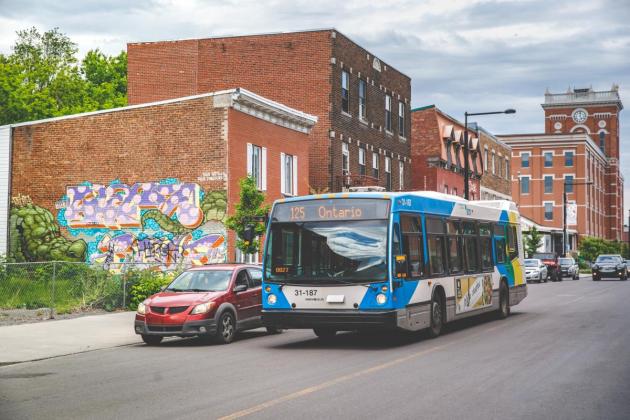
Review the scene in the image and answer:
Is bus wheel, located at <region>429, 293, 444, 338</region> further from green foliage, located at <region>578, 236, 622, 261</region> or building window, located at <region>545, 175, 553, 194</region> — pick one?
building window, located at <region>545, 175, 553, 194</region>

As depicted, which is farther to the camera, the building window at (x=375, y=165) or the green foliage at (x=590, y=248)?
the green foliage at (x=590, y=248)

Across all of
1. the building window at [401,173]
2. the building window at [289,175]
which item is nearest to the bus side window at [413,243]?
the building window at [289,175]

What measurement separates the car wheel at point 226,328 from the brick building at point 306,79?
1924 cm

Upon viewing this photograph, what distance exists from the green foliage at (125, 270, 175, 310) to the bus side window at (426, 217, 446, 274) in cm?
918

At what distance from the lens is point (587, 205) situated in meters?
113

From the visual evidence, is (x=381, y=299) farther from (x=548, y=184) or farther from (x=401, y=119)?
(x=548, y=184)

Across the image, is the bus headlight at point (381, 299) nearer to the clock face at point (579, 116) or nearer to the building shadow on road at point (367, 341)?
the building shadow on road at point (367, 341)

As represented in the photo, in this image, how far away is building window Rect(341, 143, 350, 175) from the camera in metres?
39.1

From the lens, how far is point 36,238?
32125 mm

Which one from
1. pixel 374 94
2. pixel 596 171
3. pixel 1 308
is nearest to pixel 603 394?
pixel 1 308

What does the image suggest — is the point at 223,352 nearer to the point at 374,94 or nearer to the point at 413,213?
the point at 413,213

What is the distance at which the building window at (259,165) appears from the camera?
104ft

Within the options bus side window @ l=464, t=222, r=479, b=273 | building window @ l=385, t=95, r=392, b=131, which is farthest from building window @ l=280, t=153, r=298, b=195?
bus side window @ l=464, t=222, r=479, b=273

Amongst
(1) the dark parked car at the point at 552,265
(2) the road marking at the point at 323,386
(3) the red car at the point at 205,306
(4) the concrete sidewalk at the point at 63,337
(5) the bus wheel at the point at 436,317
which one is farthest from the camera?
(1) the dark parked car at the point at 552,265
